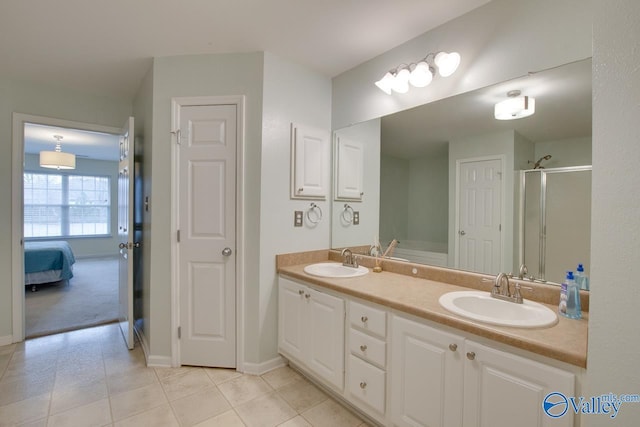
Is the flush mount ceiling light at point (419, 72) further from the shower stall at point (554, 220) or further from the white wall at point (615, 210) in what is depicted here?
the white wall at point (615, 210)

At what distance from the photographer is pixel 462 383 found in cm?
122

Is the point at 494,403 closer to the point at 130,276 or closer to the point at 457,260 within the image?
the point at 457,260

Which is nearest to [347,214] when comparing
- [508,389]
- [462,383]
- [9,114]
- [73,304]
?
[462,383]

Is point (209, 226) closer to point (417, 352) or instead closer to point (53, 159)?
point (417, 352)

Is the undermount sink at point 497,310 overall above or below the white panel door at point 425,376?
above

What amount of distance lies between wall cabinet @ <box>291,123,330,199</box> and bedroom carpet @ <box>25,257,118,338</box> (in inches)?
108

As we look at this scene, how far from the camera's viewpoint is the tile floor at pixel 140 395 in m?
1.74

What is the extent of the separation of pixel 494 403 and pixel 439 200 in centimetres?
122

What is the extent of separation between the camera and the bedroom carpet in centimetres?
310

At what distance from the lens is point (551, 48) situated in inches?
55.9

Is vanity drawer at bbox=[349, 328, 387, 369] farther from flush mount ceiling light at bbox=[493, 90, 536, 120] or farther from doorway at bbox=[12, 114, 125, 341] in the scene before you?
doorway at bbox=[12, 114, 125, 341]

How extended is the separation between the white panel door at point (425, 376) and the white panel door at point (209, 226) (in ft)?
4.33

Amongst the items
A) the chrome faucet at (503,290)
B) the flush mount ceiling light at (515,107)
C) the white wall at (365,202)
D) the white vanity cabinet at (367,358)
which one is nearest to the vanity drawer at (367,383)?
the white vanity cabinet at (367,358)

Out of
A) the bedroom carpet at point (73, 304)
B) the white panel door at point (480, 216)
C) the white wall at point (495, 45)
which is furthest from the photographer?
the bedroom carpet at point (73, 304)
